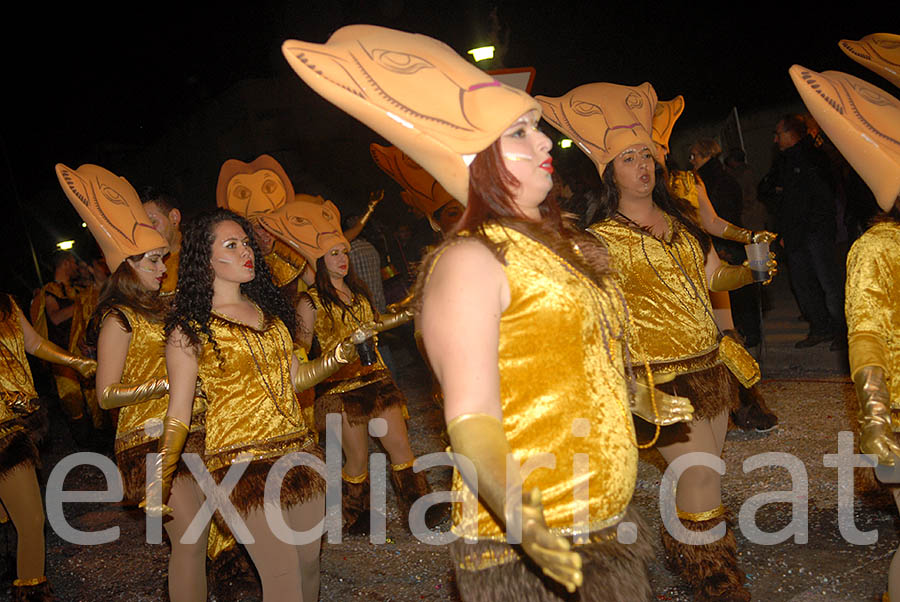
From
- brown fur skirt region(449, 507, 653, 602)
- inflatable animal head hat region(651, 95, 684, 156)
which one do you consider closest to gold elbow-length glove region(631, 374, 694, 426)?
brown fur skirt region(449, 507, 653, 602)

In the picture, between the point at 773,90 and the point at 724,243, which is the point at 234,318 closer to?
the point at 724,243

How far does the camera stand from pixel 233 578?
459 cm

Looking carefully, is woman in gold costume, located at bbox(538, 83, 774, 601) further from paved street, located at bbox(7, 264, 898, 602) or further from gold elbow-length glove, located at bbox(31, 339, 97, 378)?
gold elbow-length glove, located at bbox(31, 339, 97, 378)

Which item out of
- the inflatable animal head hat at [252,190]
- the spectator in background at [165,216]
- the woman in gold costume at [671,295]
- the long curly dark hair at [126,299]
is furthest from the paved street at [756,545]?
the inflatable animal head hat at [252,190]

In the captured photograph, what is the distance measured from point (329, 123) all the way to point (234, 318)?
1329 cm

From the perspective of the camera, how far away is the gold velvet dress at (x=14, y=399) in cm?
452

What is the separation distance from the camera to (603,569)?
1992mm

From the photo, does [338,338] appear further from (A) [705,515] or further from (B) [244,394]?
(A) [705,515]

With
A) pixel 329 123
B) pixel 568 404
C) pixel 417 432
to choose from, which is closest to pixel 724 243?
pixel 417 432

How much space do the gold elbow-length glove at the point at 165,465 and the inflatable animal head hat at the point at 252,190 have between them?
2.86 metres

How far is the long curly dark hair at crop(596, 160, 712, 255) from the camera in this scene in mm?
3908

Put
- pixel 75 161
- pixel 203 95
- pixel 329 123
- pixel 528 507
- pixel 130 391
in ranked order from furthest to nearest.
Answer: pixel 75 161 → pixel 203 95 → pixel 329 123 → pixel 130 391 → pixel 528 507

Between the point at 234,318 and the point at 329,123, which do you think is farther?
the point at 329,123

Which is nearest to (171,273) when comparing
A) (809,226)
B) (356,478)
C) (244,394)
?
(356,478)
